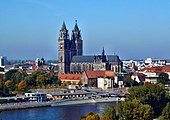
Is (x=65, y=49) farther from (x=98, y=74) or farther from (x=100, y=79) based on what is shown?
(x=100, y=79)

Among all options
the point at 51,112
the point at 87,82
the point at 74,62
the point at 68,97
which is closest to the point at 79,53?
the point at 74,62

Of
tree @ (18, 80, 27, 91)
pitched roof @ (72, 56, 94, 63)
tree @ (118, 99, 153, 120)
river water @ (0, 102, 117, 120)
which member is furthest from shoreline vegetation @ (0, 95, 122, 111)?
pitched roof @ (72, 56, 94, 63)

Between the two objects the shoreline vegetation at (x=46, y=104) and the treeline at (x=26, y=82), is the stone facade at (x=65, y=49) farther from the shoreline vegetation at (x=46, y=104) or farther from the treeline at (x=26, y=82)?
the shoreline vegetation at (x=46, y=104)

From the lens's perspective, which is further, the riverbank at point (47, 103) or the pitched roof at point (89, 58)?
the pitched roof at point (89, 58)

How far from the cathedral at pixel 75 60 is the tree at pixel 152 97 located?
16.1 meters

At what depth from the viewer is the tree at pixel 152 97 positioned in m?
16.4

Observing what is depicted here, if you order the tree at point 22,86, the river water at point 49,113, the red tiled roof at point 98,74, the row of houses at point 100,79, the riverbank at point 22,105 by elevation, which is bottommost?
the river water at point 49,113

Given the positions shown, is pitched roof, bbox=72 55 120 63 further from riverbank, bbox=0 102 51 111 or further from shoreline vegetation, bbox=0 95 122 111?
riverbank, bbox=0 102 51 111

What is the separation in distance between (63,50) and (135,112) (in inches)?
838

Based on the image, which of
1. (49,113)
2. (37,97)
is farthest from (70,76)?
(49,113)

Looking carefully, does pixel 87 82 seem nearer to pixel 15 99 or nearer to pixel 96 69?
pixel 96 69

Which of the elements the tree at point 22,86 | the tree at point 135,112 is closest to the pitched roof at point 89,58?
the tree at point 22,86

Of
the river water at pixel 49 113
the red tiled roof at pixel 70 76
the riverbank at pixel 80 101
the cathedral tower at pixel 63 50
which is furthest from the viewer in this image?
the cathedral tower at pixel 63 50

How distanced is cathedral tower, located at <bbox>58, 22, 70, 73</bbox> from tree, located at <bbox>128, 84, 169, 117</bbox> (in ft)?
56.7
